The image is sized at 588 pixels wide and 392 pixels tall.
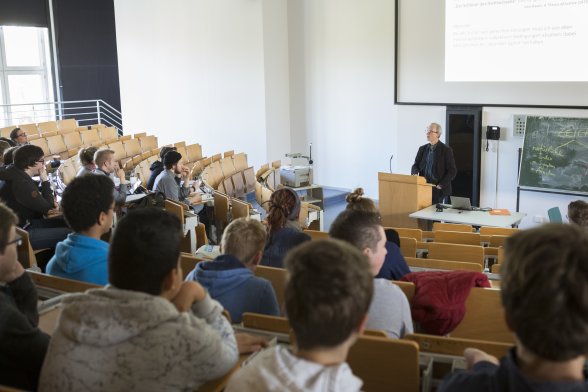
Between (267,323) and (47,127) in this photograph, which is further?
(47,127)

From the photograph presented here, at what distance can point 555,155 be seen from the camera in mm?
9047

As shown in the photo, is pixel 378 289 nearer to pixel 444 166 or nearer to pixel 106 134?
pixel 444 166

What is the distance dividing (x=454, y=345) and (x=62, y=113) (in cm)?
1486

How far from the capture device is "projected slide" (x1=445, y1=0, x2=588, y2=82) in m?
8.73

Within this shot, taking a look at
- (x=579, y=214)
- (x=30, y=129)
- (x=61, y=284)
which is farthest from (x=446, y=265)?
(x=30, y=129)

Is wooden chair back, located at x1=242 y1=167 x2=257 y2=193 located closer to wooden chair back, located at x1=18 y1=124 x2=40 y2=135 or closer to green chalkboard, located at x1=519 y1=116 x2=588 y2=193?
green chalkboard, located at x1=519 y1=116 x2=588 y2=193

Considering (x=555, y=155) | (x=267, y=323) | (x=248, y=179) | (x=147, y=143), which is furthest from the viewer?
(x=147, y=143)

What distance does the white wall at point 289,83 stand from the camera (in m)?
11.2

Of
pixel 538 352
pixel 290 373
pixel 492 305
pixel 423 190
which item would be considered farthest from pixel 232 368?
pixel 423 190

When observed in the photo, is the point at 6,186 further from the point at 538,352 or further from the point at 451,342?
Result: the point at 538,352

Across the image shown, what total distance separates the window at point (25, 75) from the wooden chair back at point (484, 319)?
536 inches

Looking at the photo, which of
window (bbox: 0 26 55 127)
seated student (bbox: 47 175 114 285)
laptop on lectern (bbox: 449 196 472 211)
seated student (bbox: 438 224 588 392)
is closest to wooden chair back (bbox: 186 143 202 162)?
laptop on lectern (bbox: 449 196 472 211)

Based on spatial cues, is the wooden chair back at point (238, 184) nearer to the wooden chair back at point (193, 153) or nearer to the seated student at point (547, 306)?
the wooden chair back at point (193, 153)

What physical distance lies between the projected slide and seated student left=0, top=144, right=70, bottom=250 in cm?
647
